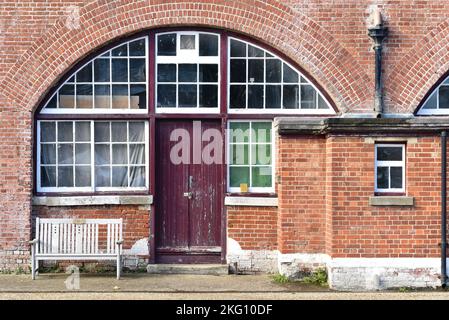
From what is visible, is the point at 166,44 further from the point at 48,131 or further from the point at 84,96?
the point at 48,131

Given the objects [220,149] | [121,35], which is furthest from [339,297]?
[121,35]

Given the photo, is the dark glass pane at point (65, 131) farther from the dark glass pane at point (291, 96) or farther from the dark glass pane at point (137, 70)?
the dark glass pane at point (291, 96)

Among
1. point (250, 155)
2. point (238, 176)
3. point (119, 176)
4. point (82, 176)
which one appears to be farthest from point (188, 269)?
point (82, 176)

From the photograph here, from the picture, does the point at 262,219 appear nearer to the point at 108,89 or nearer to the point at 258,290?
the point at 258,290

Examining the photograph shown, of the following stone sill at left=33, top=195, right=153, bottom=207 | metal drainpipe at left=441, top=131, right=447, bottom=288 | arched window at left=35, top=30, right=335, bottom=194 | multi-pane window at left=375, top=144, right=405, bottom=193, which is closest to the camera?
metal drainpipe at left=441, top=131, right=447, bottom=288

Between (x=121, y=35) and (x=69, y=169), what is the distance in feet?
8.14

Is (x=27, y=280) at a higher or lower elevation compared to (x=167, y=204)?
lower

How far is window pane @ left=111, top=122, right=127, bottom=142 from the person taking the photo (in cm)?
1445

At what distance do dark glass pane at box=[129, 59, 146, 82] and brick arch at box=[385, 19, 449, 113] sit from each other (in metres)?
4.17

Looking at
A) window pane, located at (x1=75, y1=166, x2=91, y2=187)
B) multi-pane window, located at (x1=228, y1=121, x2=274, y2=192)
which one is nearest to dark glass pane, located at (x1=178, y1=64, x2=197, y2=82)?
multi-pane window, located at (x1=228, y1=121, x2=274, y2=192)

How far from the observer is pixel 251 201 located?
14.2m

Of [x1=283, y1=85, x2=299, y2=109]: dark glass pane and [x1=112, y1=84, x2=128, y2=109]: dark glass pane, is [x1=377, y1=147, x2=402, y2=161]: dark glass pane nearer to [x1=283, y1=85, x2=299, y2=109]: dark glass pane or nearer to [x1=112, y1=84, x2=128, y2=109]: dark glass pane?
[x1=283, y1=85, x2=299, y2=109]: dark glass pane

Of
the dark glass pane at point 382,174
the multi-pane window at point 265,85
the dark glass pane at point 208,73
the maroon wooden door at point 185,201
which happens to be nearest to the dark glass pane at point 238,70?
the multi-pane window at point 265,85

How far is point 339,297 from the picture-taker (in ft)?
40.2
